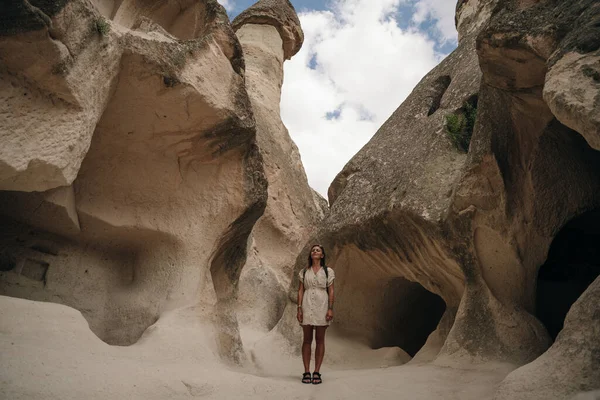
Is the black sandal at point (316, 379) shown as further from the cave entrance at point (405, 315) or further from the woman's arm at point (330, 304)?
the cave entrance at point (405, 315)

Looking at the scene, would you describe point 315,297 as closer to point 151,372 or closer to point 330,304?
point 330,304

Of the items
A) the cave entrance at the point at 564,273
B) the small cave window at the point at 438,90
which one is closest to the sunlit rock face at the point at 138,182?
the small cave window at the point at 438,90

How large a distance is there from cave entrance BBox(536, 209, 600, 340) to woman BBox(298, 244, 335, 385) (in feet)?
10.9

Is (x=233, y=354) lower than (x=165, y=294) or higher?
lower

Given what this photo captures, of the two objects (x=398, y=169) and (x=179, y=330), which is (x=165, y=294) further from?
(x=398, y=169)

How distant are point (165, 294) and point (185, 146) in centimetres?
137

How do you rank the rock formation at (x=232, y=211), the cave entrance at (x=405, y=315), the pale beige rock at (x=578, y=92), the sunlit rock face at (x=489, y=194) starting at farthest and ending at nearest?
the cave entrance at (x=405, y=315) → the sunlit rock face at (x=489, y=194) → the rock formation at (x=232, y=211) → the pale beige rock at (x=578, y=92)

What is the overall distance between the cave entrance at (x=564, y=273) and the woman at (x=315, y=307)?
3336mm

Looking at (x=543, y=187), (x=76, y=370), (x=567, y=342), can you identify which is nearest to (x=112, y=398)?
(x=76, y=370)

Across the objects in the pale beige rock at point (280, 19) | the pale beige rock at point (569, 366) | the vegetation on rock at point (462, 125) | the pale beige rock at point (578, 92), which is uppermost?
the pale beige rock at point (280, 19)

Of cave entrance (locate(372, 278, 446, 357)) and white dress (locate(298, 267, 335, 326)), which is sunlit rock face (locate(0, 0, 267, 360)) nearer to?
white dress (locate(298, 267, 335, 326))

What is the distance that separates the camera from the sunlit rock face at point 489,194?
4281mm

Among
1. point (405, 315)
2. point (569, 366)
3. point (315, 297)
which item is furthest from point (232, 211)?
point (405, 315)

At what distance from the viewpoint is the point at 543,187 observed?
527 cm
